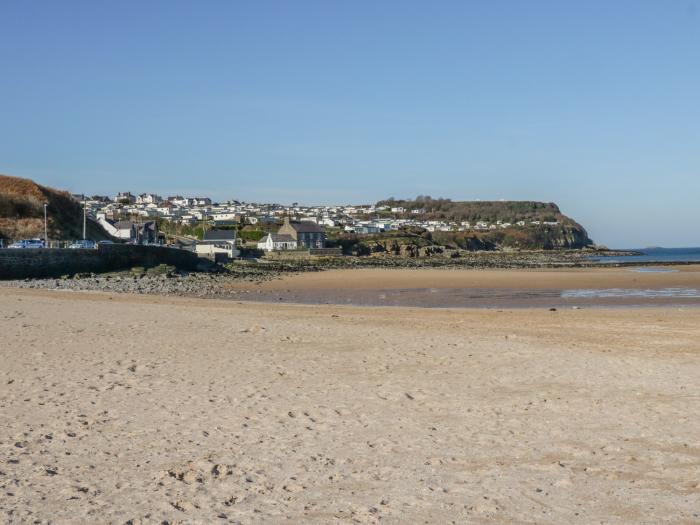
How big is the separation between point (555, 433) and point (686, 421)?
1529 millimetres

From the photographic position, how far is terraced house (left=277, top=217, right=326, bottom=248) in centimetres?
9188

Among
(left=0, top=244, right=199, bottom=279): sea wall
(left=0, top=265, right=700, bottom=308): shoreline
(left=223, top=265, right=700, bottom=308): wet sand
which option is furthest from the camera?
(left=0, top=244, right=199, bottom=279): sea wall

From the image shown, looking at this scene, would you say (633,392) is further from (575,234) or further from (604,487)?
(575,234)

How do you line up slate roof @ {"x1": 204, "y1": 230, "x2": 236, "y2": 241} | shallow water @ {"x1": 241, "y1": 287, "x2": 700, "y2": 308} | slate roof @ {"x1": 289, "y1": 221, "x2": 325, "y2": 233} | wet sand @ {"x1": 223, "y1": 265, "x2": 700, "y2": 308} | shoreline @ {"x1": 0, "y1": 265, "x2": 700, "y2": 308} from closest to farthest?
shallow water @ {"x1": 241, "y1": 287, "x2": 700, "y2": 308} < wet sand @ {"x1": 223, "y1": 265, "x2": 700, "y2": 308} < shoreline @ {"x1": 0, "y1": 265, "x2": 700, "y2": 308} < slate roof @ {"x1": 204, "y1": 230, "x2": 236, "y2": 241} < slate roof @ {"x1": 289, "y1": 221, "x2": 325, "y2": 233}

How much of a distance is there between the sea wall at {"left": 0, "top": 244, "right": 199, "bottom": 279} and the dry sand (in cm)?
2108

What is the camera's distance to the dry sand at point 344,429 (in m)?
4.82

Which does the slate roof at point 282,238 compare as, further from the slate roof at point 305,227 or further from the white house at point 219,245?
the white house at point 219,245

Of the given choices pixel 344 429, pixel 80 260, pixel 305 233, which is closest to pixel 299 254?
pixel 305 233

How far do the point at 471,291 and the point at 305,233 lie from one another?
6302 cm

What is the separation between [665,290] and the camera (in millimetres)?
32094

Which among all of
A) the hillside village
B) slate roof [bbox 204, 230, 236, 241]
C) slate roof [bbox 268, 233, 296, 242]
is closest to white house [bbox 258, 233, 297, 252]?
slate roof [bbox 268, 233, 296, 242]

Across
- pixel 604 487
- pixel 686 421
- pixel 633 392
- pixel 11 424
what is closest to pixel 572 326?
pixel 633 392

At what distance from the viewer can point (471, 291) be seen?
3225 cm

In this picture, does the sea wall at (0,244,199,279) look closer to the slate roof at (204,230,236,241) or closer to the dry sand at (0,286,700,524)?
the dry sand at (0,286,700,524)
